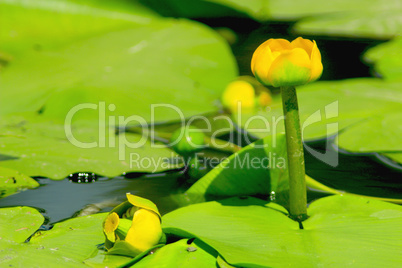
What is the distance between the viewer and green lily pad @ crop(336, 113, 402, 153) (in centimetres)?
118

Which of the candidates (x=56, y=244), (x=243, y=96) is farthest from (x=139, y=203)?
(x=243, y=96)

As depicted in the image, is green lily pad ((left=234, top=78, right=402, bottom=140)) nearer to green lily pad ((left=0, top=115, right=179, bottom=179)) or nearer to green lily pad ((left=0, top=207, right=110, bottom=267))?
green lily pad ((left=0, top=115, right=179, bottom=179))

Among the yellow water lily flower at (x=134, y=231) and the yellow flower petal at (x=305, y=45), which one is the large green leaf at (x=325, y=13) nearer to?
the yellow flower petal at (x=305, y=45)

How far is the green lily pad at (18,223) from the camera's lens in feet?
2.68

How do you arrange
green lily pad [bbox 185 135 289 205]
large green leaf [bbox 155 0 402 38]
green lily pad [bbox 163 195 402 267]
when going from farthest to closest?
large green leaf [bbox 155 0 402 38] → green lily pad [bbox 185 135 289 205] → green lily pad [bbox 163 195 402 267]

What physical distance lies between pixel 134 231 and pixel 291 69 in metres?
0.37

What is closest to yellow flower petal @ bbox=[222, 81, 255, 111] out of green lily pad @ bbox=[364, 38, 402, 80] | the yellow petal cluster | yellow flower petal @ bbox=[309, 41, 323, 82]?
the yellow petal cluster

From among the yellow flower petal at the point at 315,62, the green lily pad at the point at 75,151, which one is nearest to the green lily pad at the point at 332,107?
the green lily pad at the point at 75,151

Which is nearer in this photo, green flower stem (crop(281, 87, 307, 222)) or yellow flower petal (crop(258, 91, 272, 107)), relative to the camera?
green flower stem (crop(281, 87, 307, 222))

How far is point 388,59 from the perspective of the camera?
1734mm

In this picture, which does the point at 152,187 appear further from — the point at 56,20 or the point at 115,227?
the point at 56,20

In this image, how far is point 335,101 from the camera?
1.47m

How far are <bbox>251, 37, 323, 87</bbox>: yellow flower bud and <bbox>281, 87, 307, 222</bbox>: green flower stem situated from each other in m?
0.04

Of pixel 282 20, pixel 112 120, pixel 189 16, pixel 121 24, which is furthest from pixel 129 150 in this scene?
pixel 282 20
